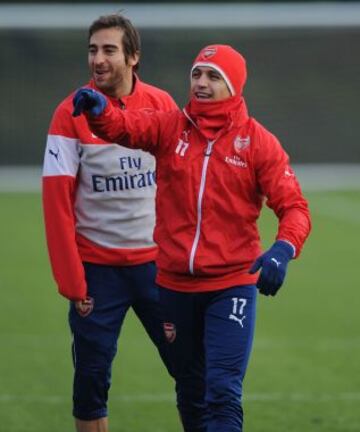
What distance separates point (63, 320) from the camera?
12.2 m

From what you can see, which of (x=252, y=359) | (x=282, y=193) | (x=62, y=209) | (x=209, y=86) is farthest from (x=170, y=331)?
(x=252, y=359)

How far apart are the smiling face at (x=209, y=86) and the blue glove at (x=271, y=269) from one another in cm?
78

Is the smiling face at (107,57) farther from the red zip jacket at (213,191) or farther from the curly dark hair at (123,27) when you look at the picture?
the red zip jacket at (213,191)

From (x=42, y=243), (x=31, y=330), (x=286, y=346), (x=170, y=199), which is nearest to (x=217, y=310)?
(x=170, y=199)

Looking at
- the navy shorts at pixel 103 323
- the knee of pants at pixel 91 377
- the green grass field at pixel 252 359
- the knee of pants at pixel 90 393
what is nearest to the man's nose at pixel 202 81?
the navy shorts at pixel 103 323

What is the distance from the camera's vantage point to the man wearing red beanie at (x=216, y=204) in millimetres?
6492

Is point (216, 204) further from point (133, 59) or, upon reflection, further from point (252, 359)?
point (252, 359)

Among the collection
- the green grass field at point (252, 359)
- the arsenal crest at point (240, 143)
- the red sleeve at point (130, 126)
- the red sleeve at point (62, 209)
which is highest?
the red sleeve at point (130, 126)

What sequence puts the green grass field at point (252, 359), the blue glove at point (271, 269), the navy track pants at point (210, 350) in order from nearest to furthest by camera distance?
the blue glove at point (271, 269)
the navy track pants at point (210, 350)
the green grass field at point (252, 359)

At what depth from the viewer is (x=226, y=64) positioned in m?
6.62

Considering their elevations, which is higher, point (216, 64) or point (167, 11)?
point (216, 64)

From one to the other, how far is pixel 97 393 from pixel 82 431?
252 millimetres

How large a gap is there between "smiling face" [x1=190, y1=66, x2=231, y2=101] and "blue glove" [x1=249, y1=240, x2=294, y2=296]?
2.55 ft

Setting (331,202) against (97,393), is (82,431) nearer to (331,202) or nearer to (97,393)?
(97,393)
